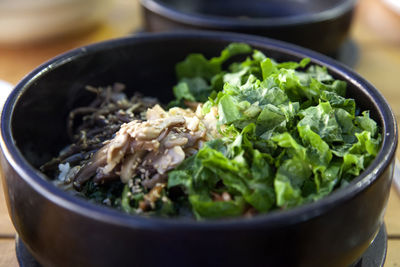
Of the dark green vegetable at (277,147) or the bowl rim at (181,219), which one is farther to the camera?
the dark green vegetable at (277,147)

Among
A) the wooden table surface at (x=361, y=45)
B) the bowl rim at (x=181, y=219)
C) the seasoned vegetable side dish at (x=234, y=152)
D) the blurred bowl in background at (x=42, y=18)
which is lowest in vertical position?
the wooden table surface at (x=361, y=45)

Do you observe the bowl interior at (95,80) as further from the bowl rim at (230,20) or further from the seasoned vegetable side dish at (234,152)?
the bowl rim at (230,20)

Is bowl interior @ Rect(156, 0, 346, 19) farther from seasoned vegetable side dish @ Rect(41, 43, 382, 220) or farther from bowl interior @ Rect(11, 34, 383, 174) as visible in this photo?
seasoned vegetable side dish @ Rect(41, 43, 382, 220)

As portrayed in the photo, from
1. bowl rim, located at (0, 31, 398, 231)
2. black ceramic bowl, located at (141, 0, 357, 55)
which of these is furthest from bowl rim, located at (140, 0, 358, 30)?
bowl rim, located at (0, 31, 398, 231)

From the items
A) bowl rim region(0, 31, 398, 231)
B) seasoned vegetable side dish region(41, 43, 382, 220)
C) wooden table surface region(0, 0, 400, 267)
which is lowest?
wooden table surface region(0, 0, 400, 267)

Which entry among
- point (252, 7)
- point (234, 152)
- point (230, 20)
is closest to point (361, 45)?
point (252, 7)

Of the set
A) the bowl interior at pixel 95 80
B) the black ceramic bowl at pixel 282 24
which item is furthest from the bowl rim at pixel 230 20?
the bowl interior at pixel 95 80
